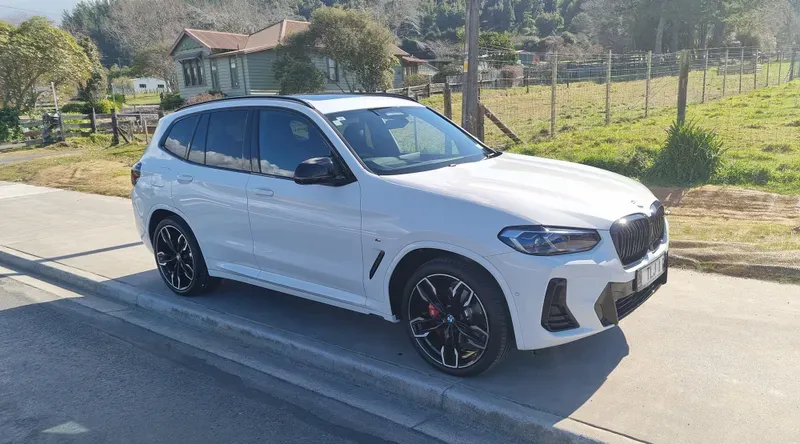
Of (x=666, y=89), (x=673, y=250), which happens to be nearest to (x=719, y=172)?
(x=673, y=250)

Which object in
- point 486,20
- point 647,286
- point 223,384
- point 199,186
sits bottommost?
point 223,384

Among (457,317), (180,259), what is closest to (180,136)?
(180,259)

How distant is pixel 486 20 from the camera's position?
11656cm

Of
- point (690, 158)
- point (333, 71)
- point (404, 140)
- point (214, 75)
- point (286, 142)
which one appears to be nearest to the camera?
point (404, 140)

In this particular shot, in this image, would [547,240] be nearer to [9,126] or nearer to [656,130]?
[656,130]

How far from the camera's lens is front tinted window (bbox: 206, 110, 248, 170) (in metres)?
5.11

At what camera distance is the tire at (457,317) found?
3.61 m

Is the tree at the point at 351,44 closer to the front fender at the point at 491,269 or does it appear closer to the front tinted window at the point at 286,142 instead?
the front tinted window at the point at 286,142

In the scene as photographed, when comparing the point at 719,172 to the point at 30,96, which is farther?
the point at 30,96

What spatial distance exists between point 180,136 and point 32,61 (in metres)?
29.8

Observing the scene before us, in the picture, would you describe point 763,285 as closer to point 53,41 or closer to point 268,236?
point 268,236

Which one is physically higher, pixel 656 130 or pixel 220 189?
pixel 220 189

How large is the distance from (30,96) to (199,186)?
106 ft

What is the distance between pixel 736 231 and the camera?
6.78 m
